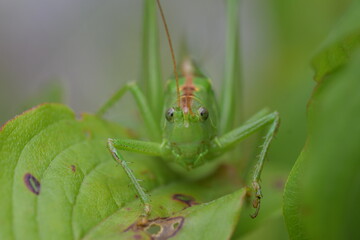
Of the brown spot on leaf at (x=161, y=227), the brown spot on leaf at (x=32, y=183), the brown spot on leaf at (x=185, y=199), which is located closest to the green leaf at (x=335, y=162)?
the brown spot on leaf at (x=161, y=227)

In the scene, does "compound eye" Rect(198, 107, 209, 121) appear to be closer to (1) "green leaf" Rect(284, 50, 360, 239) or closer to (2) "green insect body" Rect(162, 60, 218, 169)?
(2) "green insect body" Rect(162, 60, 218, 169)

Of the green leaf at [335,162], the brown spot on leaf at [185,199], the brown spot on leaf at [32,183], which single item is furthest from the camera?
the brown spot on leaf at [185,199]

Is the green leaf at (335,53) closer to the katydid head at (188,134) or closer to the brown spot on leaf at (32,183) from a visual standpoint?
the katydid head at (188,134)

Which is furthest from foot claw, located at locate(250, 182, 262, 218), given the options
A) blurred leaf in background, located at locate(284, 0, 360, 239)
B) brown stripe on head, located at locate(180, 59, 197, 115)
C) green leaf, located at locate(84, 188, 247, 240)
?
blurred leaf in background, located at locate(284, 0, 360, 239)

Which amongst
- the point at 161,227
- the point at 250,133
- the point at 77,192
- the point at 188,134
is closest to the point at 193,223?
the point at 161,227

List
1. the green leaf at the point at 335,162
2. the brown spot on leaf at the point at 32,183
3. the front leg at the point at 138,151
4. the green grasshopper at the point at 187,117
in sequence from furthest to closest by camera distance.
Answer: the green grasshopper at the point at 187,117 → the front leg at the point at 138,151 → the brown spot on leaf at the point at 32,183 → the green leaf at the point at 335,162
